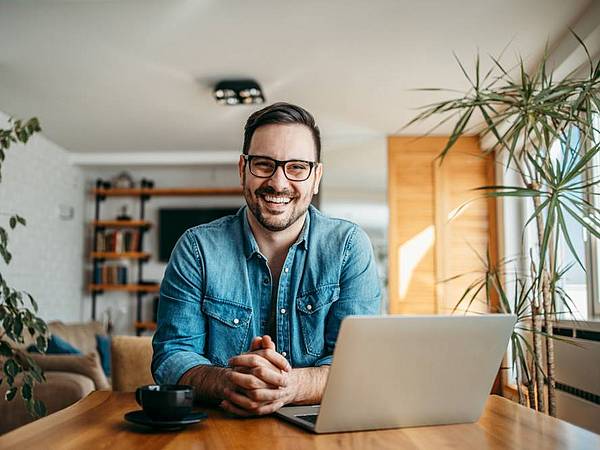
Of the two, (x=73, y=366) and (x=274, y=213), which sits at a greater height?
(x=274, y=213)

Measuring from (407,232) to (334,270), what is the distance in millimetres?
4429

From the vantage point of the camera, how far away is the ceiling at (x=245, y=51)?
3.38 meters

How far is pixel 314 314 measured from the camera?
1516mm

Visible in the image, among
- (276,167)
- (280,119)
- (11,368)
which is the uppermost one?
(280,119)

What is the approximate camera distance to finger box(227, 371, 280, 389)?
3.72ft

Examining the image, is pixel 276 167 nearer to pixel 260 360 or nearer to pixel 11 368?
pixel 260 360

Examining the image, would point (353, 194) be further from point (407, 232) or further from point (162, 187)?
point (162, 187)

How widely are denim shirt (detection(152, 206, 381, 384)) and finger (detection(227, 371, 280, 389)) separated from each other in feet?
0.86

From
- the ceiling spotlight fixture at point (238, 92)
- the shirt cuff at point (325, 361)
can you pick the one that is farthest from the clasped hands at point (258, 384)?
the ceiling spotlight fixture at point (238, 92)

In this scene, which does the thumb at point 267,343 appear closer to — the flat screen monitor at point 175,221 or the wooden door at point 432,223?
the wooden door at point 432,223

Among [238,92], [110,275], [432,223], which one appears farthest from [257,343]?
[110,275]

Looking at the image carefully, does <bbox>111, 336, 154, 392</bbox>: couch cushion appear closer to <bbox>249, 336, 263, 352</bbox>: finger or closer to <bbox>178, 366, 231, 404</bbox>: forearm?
<bbox>178, 366, 231, 404</bbox>: forearm

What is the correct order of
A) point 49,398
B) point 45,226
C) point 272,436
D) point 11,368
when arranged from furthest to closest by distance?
1. point 45,226
2. point 49,398
3. point 11,368
4. point 272,436

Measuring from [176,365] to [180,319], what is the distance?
107 mm
